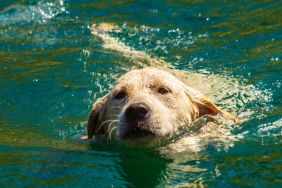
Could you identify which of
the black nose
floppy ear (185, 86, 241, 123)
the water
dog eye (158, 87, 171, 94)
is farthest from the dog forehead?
the black nose

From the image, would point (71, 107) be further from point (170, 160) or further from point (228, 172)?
point (228, 172)

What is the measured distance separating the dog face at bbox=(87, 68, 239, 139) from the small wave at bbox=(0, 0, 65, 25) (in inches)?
250

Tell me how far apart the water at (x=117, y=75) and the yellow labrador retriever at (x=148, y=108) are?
0.33 m

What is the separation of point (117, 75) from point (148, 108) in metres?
3.61

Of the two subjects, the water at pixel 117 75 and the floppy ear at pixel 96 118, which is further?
the floppy ear at pixel 96 118

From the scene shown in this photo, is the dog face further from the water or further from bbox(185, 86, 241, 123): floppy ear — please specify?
the water

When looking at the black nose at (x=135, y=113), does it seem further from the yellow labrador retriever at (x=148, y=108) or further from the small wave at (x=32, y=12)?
the small wave at (x=32, y=12)

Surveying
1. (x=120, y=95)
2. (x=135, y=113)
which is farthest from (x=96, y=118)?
(x=135, y=113)

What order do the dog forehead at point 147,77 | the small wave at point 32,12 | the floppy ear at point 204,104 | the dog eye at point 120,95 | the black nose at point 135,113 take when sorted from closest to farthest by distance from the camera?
the black nose at point 135,113 < the dog eye at point 120,95 < the dog forehead at point 147,77 < the floppy ear at point 204,104 < the small wave at point 32,12

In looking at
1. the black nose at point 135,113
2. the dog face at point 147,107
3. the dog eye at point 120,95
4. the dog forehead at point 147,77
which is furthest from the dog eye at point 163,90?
the black nose at point 135,113

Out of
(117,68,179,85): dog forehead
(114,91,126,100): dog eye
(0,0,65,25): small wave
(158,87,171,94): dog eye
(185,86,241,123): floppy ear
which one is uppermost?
(0,0,65,25): small wave

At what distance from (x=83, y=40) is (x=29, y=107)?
9.65ft

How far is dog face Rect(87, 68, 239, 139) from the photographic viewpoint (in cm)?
629

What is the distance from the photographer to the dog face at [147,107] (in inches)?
248
